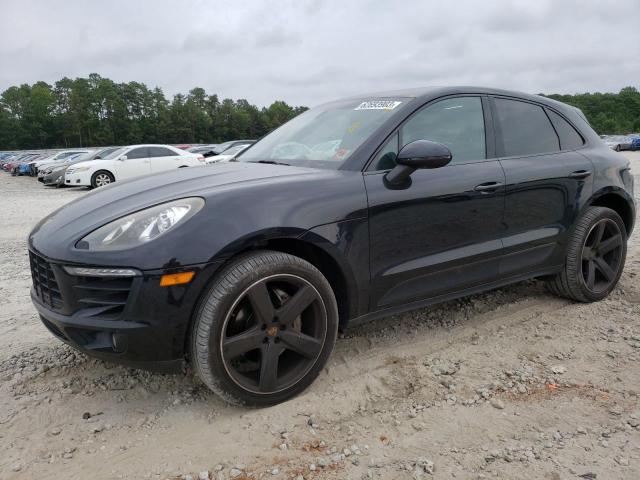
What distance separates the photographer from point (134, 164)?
15.5 m

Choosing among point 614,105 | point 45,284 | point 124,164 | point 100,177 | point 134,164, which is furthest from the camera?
point 614,105

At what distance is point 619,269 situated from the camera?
13.0ft

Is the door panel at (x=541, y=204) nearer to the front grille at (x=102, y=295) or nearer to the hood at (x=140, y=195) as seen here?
the hood at (x=140, y=195)

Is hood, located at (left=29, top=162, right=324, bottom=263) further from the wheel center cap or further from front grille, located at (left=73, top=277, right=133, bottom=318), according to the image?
the wheel center cap

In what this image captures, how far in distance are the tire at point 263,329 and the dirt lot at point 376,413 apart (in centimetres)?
16

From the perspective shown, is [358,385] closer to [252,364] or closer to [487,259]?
[252,364]

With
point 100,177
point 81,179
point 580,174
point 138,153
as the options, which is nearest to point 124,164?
point 138,153

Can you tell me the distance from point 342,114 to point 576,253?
195cm

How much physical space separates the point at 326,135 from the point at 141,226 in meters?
1.37

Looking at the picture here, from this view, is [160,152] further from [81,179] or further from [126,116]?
[126,116]

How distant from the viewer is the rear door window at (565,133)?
12.1 ft

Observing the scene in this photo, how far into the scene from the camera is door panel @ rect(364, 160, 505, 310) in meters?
2.69

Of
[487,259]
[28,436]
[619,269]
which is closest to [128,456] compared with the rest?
[28,436]

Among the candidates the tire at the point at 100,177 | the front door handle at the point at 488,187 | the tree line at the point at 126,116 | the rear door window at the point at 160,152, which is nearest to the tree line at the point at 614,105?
the tree line at the point at 126,116
